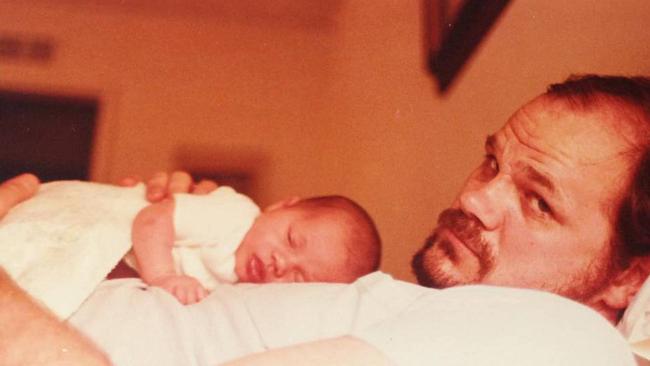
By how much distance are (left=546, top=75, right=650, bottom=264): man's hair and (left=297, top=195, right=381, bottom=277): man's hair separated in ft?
1.44

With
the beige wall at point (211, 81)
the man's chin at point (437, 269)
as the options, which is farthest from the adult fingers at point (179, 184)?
the beige wall at point (211, 81)

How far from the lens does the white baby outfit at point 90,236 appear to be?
2.89 feet

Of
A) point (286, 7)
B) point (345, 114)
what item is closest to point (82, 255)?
point (345, 114)

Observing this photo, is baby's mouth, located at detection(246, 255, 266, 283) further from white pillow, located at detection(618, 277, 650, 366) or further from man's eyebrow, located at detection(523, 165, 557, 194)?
white pillow, located at detection(618, 277, 650, 366)

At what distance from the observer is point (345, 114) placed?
260 cm


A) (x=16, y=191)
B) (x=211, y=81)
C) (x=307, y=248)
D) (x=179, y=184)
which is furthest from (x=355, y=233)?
(x=211, y=81)

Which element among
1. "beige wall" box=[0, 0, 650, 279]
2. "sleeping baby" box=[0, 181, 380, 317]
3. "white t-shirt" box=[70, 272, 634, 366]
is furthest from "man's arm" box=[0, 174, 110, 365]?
"beige wall" box=[0, 0, 650, 279]

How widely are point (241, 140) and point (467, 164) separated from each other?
6.18ft

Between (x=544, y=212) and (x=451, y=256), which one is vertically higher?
(x=544, y=212)

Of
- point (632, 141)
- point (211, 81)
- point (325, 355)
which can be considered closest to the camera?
point (325, 355)

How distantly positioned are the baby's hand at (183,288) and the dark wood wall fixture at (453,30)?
0.73m

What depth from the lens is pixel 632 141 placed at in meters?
0.85

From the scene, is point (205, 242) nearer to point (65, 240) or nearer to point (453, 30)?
point (65, 240)

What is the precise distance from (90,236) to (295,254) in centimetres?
34
